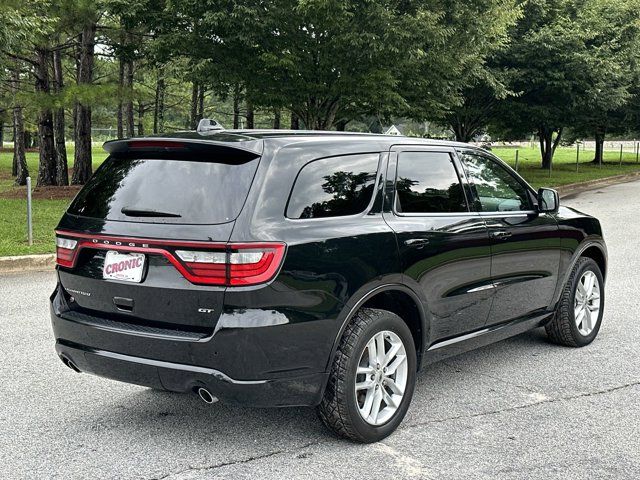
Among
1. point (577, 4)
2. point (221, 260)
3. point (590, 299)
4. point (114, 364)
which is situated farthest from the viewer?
point (577, 4)

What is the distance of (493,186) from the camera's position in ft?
17.4

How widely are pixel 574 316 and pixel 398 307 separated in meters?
2.29

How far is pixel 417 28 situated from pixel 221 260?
13038 millimetres

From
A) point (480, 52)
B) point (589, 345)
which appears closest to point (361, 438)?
point (589, 345)

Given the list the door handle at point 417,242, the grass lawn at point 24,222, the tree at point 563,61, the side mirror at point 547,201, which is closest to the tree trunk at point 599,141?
the tree at point 563,61

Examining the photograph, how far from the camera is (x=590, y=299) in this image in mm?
6145

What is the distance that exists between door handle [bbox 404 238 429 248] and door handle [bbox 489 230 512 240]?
79 centimetres

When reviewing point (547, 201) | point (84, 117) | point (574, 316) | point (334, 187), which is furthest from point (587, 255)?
point (84, 117)

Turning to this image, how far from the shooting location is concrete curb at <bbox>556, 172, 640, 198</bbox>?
24.5 metres

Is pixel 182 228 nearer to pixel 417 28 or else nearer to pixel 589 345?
pixel 589 345

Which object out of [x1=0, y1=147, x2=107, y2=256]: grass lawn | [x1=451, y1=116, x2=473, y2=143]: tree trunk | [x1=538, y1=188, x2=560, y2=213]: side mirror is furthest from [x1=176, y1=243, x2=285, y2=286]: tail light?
[x1=451, y1=116, x2=473, y2=143]: tree trunk

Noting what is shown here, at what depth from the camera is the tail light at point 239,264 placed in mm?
3516

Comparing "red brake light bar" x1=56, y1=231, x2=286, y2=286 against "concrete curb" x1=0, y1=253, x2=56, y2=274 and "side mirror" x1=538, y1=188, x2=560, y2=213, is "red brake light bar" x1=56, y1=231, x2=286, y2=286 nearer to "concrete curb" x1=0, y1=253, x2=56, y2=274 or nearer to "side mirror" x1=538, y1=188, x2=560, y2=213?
"side mirror" x1=538, y1=188, x2=560, y2=213

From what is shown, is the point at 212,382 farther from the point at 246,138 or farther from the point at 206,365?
the point at 246,138
